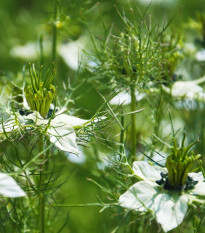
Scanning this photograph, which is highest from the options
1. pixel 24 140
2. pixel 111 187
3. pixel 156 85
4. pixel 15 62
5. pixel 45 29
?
pixel 45 29

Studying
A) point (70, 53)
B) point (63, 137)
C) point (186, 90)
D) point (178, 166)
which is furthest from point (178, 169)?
point (70, 53)

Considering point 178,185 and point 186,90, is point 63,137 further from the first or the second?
point 186,90

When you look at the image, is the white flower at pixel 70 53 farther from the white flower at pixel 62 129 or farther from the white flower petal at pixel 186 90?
the white flower at pixel 62 129

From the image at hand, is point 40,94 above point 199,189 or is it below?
above

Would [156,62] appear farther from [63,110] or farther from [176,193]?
[176,193]

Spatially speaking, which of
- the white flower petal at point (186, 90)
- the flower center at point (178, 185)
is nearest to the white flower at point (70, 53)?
the white flower petal at point (186, 90)

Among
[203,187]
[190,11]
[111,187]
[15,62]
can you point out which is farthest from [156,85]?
[190,11]

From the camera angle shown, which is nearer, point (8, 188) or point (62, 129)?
point (8, 188)
